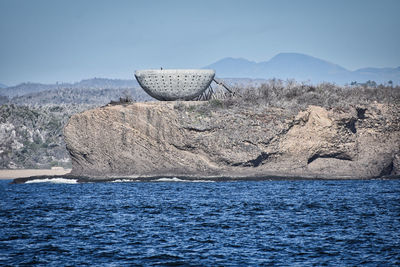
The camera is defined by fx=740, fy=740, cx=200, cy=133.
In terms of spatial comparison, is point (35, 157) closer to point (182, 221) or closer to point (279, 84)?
point (279, 84)

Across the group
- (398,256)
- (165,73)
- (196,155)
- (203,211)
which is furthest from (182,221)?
(165,73)

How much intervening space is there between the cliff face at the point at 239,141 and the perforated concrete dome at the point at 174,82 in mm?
2198

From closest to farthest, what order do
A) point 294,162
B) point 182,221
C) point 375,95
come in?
point 182,221 → point 294,162 → point 375,95

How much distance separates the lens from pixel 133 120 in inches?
2132

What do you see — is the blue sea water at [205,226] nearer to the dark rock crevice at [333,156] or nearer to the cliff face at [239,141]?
the cliff face at [239,141]

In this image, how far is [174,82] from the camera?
56.2 m

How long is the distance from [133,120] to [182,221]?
23813 mm

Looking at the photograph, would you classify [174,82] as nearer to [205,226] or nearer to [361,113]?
[361,113]

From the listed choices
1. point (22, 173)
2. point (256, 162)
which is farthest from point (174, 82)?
point (22, 173)

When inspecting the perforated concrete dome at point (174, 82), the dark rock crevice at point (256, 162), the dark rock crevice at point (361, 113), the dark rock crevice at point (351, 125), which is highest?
the perforated concrete dome at point (174, 82)

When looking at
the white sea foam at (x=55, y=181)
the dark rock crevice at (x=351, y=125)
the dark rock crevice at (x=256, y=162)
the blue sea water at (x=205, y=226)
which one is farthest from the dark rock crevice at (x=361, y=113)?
the white sea foam at (x=55, y=181)

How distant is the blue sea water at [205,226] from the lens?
76.7 feet

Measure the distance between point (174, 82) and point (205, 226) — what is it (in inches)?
1090

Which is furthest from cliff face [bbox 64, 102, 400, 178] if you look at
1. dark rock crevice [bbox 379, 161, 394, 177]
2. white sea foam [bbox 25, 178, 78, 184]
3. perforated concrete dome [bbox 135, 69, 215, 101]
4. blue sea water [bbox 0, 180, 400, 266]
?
blue sea water [bbox 0, 180, 400, 266]
